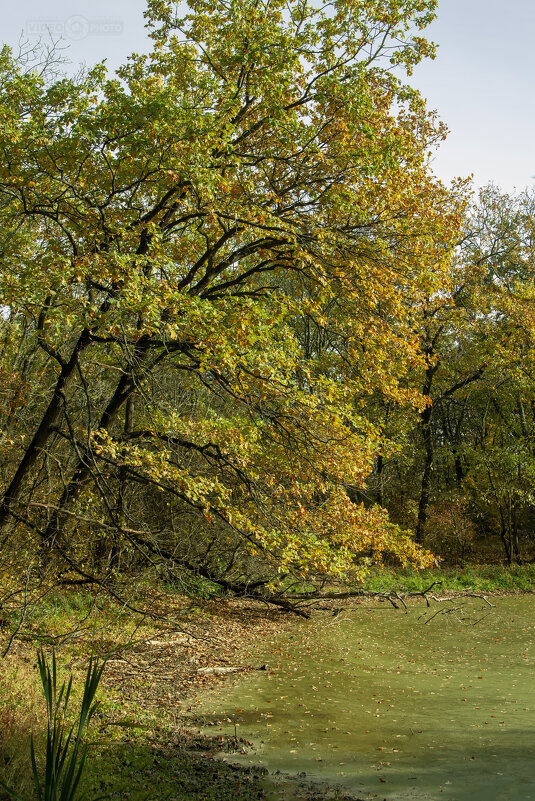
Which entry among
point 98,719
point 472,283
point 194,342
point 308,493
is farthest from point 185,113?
point 472,283

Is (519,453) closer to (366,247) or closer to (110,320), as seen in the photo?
(366,247)

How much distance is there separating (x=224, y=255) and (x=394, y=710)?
8.22 m

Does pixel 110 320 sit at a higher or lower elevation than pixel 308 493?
higher

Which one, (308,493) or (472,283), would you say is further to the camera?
→ (472,283)

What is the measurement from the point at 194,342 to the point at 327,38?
5.45 metres

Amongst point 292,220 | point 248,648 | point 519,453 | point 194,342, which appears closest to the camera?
point 194,342

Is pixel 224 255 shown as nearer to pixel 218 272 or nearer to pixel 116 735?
pixel 218 272

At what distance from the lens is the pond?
233 inches

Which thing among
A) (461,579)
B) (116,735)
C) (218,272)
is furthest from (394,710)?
(461,579)

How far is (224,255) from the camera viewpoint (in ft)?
40.8

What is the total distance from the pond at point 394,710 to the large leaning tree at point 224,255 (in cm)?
177

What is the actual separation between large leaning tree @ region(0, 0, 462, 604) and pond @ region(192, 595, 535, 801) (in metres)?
1.77

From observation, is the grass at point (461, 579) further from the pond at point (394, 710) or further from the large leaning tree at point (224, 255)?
the large leaning tree at point (224, 255)

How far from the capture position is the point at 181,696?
8203 millimetres
